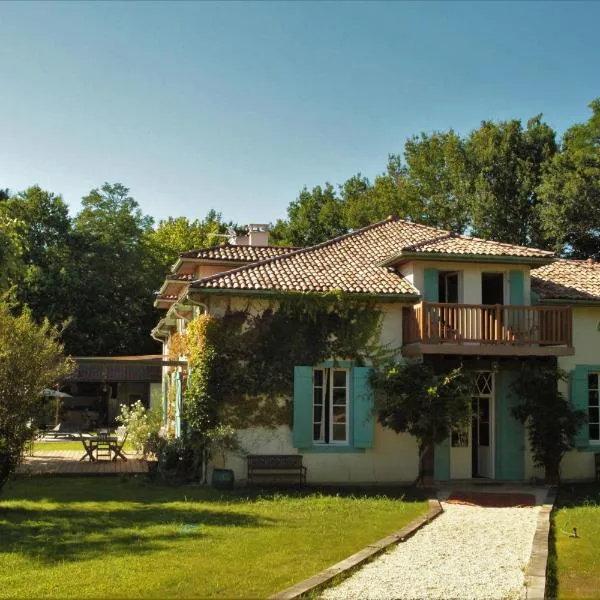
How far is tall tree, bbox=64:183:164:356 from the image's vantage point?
42094mm

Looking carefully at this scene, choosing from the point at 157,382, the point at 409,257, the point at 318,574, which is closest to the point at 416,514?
the point at 318,574

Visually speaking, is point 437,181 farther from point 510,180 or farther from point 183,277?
point 183,277

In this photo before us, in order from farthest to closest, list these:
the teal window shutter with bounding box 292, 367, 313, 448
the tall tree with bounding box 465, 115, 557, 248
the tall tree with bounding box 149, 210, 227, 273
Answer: the tall tree with bounding box 149, 210, 227, 273
the tall tree with bounding box 465, 115, 557, 248
the teal window shutter with bounding box 292, 367, 313, 448

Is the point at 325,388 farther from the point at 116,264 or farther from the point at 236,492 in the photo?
the point at 116,264

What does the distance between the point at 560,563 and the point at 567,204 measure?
24.1m

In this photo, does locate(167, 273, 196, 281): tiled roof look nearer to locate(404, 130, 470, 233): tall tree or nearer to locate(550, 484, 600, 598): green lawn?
locate(550, 484, 600, 598): green lawn

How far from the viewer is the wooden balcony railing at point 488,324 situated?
16.6 metres

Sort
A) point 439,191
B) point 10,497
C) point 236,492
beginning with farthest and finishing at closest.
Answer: point 439,191
point 236,492
point 10,497

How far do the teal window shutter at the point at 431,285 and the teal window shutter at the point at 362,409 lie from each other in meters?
2.27

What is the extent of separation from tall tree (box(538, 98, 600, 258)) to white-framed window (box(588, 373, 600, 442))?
1396cm

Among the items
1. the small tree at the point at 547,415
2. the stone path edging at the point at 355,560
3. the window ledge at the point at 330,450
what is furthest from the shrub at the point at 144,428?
the small tree at the point at 547,415

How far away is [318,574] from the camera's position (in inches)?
334

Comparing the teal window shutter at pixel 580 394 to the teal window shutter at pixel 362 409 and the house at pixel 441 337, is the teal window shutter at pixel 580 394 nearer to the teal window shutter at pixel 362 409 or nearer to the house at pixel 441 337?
the house at pixel 441 337

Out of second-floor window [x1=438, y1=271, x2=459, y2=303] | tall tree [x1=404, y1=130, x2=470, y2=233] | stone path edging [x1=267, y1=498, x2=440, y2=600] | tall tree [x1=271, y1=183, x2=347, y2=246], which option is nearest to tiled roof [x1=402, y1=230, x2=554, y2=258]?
second-floor window [x1=438, y1=271, x2=459, y2=303]
